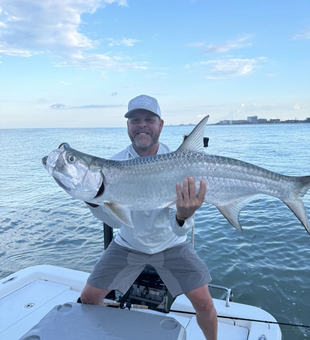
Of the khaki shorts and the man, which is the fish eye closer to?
the man

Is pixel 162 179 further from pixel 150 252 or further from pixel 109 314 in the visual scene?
pixel 109 314

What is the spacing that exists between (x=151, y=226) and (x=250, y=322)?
1.51m

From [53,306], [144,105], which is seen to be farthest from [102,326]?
[144,105]

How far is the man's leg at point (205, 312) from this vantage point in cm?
296

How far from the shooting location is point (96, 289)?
3266 mm

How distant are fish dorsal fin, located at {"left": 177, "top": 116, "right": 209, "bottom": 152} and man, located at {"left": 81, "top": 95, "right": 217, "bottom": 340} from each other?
2.28 ft

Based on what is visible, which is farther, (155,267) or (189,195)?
(155,267)

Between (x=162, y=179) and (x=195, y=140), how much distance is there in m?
0.50

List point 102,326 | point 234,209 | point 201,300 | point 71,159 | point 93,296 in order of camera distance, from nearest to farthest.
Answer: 1. point 102,326
2. point 71,159
3. point 234,209
4. point 201,300
5. point 93,296

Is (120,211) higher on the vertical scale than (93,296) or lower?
higher

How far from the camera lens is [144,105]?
3.54m

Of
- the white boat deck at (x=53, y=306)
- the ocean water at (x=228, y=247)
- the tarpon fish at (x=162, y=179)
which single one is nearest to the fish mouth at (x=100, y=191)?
the tarpon fish at (x=162, y=179)

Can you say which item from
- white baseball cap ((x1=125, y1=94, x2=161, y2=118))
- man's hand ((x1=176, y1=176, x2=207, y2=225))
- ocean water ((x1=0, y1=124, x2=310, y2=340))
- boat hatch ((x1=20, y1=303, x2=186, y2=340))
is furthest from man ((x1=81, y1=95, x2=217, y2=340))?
ocean water ((x1=0, y1=124, x2=310, y2=340))

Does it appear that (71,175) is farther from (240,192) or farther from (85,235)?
(85,235)
